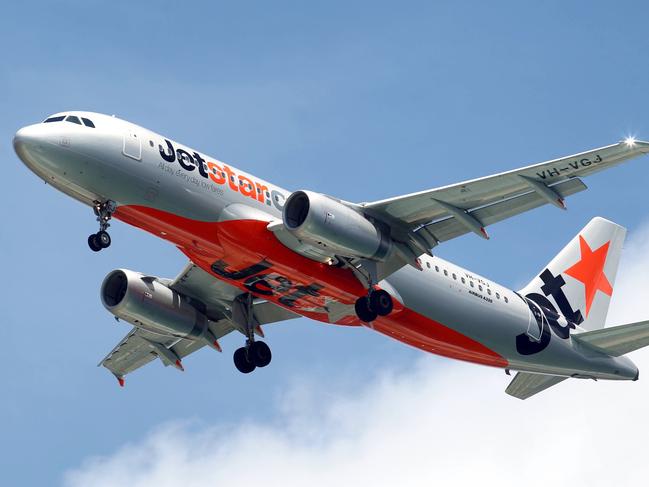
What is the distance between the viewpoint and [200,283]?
Result: 45.7m

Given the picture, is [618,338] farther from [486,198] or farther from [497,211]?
[486,198]

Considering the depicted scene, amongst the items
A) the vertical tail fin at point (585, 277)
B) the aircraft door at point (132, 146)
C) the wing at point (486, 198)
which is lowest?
the aircraft door at point (132, 146)

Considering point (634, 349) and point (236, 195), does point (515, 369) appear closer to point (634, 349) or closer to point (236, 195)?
point (634, 349)

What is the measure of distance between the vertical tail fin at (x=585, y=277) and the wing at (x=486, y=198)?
9.42m

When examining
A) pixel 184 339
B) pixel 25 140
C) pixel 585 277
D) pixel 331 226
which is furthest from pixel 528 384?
pixel 25 140

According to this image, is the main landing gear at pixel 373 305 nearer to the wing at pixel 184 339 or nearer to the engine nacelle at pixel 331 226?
the engine nacelle at pixel 331 226

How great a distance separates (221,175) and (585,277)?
18615 millimetres

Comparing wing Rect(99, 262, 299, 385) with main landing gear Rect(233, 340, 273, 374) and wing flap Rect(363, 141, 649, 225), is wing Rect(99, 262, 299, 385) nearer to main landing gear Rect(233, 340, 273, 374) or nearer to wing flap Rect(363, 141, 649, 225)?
main landing gear Rect(233, 340, 273, 374)

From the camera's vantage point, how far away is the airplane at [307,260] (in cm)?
3762

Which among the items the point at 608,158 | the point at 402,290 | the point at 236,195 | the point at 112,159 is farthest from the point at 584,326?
the point at 112,159

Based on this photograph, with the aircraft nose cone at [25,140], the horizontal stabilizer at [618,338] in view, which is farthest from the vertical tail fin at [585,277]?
the aircraft nose cone at [25,140]

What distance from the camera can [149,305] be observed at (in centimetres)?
4506

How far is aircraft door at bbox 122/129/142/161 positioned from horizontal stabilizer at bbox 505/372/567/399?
18729 mm

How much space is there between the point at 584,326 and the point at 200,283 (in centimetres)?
1577
